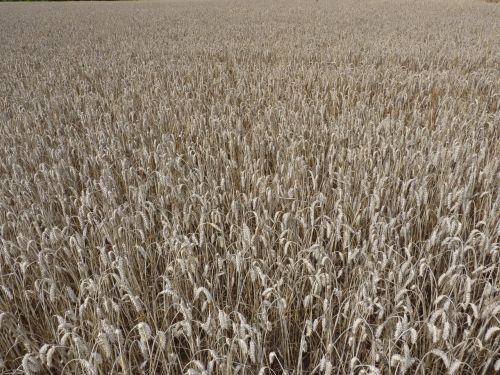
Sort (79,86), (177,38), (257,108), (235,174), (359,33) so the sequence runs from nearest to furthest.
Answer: (235,174)
(257,108)
(79,86)
(359,33)
(177,38)

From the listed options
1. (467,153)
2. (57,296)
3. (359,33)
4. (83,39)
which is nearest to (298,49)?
(359,33)

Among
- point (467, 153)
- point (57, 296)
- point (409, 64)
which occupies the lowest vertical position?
point (57, 296)

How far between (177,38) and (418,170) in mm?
8294

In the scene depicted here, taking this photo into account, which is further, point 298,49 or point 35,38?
point 35,38

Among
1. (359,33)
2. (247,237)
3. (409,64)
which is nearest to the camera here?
(247,237)

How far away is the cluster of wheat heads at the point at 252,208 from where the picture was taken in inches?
49.8

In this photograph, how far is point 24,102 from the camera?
4.22m

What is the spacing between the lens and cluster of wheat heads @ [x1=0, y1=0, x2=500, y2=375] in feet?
4.15

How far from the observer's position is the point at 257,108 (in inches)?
152

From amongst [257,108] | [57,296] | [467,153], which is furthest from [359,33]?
[57,296]

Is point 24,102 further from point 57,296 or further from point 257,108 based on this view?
point 57,296

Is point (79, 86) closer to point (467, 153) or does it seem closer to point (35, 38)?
point (467, 153)

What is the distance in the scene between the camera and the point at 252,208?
2.12 meters

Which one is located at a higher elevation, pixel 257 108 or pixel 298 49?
pixel 298 49
